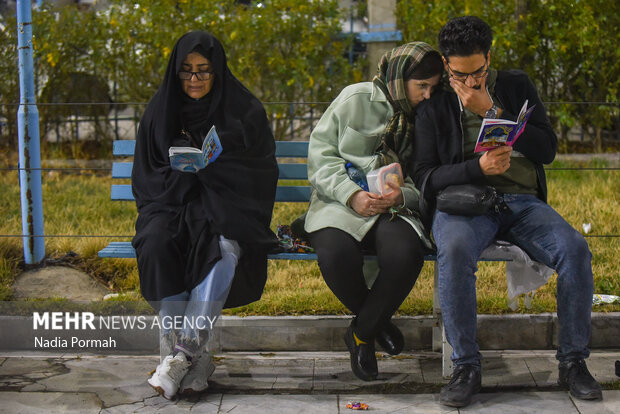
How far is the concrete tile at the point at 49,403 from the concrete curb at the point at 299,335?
2.05ft

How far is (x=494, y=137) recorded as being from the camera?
145 inches

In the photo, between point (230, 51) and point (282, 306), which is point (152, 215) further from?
point (230, 51)

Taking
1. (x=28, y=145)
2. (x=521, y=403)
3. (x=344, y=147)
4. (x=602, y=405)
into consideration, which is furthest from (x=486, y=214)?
(x=28, y=145)

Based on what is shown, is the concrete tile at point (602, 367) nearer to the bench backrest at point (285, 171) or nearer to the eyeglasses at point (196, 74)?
the bench backrest at point (285, 171)

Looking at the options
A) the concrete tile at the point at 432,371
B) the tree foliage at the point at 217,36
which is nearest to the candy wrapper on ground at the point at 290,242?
the concrete tile at the point at 432,371

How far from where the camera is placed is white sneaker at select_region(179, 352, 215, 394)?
383 centimetres

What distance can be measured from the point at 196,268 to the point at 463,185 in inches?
49.9

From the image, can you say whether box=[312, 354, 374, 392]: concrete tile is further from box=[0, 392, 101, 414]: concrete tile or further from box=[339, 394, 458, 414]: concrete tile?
box=[0, 392, 101, 414]: concrete tile

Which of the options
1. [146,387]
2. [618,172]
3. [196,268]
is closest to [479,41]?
[196,268]

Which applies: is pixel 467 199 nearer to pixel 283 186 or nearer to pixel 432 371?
pixel 432 371

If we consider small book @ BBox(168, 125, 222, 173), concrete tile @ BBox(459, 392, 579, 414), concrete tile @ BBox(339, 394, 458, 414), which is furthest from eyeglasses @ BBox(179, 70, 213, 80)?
concrete tile @ BBox(459, 392, 579, 414)

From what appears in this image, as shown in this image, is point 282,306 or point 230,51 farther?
point 230,51

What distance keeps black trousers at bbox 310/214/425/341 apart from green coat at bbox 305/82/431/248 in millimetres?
165

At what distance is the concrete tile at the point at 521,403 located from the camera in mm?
3688
